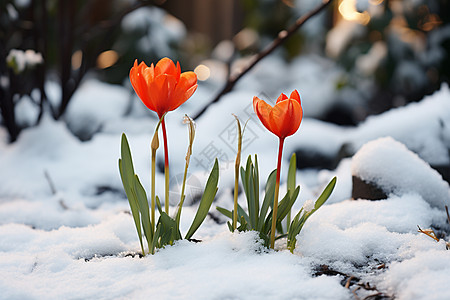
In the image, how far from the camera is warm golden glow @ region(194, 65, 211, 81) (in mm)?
3635

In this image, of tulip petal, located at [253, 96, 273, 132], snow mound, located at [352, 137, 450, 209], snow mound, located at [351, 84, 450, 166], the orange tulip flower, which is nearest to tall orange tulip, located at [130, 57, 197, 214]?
the orange tulip flower

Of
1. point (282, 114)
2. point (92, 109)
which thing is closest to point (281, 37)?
point (282, 114)

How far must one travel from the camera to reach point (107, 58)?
3.68 metres

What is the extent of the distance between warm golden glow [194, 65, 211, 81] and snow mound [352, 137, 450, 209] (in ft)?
8.28

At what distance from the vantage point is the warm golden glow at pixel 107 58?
2.98 m

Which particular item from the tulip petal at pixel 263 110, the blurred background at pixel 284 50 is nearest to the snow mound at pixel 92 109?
the blurred background at pixel 284 50

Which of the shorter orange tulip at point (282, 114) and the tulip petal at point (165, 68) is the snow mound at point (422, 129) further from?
the tulip petal at point (165, 68)

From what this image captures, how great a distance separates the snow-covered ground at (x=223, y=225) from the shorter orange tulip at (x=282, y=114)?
0.26 meters

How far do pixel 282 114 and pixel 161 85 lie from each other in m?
0.24

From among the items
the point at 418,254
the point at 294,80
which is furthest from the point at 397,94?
the point at 418,254

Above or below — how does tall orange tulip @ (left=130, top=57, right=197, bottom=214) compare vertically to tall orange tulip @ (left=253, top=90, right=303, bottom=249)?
above

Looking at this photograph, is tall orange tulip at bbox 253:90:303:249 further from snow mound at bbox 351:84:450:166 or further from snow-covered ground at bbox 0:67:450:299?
snow mound at bbox 351:84:450:166

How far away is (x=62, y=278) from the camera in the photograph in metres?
0.83

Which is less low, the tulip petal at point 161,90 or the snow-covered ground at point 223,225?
the tulip petal at point 161,90
